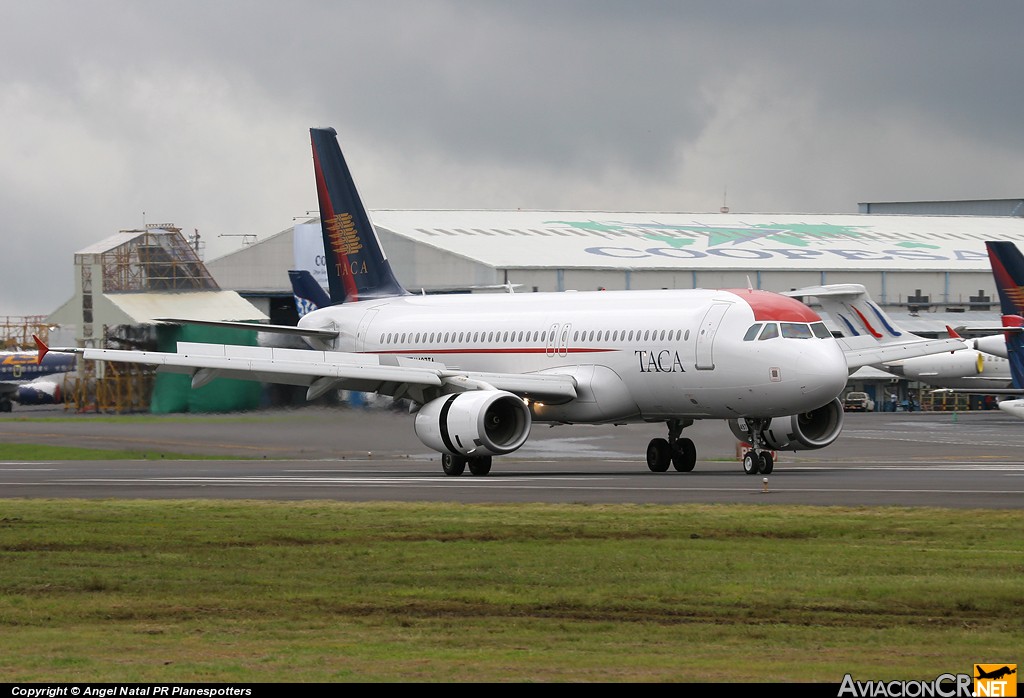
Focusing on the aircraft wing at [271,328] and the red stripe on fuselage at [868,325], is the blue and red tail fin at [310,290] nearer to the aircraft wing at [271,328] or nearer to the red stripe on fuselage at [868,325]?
the aircraft wing at [271,328]

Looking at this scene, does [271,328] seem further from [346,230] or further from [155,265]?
[155,265]

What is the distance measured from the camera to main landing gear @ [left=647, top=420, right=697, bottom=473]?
36281 millimetres

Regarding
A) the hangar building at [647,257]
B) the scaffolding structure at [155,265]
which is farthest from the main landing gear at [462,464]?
the scaffolding structure at [155,265]

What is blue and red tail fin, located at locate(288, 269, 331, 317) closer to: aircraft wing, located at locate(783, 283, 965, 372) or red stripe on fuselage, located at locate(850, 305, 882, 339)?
aircraft wing, located at locate(783, 283, 965, 372)

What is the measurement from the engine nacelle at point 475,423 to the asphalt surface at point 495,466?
2.50 feet

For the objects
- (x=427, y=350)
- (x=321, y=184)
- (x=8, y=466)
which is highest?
(x=321, y=184)

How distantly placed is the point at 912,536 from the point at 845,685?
10126 mm

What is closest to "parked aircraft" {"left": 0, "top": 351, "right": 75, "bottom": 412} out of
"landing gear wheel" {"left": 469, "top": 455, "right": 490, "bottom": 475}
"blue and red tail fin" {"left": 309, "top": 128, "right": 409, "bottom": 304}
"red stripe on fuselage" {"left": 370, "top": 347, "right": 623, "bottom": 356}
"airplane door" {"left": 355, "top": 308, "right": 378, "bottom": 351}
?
"blue and red tail fin" {"left": 309, "top": 128, "right": 409, "bottom": 304}

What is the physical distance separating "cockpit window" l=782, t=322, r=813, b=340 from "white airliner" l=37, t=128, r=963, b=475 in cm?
3

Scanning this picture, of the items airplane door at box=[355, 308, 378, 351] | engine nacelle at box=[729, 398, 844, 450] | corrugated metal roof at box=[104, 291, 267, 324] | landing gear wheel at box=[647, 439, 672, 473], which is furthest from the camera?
corrugated metal roof at box=[104, 291, 267, 324]

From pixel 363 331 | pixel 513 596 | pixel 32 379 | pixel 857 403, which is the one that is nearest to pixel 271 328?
pixel 363 331

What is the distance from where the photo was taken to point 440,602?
14492 millimetres

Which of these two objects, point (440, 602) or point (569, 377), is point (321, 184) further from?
point (440, 602)

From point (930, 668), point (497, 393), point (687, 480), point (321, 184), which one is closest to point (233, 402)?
point (321, 184)
